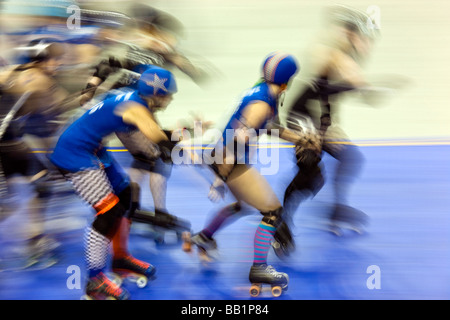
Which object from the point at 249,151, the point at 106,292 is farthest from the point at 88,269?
the point at 249,151

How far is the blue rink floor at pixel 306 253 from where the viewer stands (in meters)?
3.60

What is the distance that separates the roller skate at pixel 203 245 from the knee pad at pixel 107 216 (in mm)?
886

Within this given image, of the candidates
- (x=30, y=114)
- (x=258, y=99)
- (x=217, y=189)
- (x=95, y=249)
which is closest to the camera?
(x=95, y=249)

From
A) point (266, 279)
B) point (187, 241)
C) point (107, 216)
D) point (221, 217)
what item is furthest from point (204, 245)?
point (107, 216)

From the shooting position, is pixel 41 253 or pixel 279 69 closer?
pixel 279 69

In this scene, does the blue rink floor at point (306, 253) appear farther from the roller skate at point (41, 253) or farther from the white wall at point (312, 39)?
the white wall at point (312, 39)

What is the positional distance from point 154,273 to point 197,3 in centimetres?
623

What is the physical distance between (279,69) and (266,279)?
4.30ft

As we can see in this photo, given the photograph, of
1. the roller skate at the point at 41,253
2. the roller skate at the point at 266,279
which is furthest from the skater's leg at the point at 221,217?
the roller skate at the point at 41,253

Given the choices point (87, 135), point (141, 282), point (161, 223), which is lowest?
point (141, 282)

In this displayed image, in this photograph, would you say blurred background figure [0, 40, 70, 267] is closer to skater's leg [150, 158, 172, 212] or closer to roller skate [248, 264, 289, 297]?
skater's leg [150, 158, 172, 212]

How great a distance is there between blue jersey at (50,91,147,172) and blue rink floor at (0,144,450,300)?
0.92m

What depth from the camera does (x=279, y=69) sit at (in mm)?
3352

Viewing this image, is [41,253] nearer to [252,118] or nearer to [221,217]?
[221,217]
